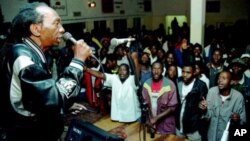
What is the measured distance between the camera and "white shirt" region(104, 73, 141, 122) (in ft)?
14.4

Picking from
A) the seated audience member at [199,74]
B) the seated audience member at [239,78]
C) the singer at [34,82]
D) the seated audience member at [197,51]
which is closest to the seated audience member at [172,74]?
the seated audience member at [199,74]

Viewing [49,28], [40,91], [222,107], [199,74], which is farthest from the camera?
[199,74]

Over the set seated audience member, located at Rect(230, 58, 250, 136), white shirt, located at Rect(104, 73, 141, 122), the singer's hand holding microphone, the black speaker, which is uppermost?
the singer's hand holding microphone

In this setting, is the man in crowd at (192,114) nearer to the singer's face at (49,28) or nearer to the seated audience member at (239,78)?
the seated audience member at (239,78)

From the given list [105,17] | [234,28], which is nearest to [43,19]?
[105,17]

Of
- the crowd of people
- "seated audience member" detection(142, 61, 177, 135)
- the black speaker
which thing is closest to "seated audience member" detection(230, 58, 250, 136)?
the crowd of people

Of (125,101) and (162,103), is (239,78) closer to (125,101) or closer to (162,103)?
(162,103)

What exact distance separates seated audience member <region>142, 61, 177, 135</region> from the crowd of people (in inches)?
0.5

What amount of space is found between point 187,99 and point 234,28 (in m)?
7.58

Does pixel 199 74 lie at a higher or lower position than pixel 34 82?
lower

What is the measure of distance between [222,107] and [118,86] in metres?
1.64

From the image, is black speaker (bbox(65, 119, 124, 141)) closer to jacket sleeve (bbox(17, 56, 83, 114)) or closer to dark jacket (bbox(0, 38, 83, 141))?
dark jacket (bbox(0, 38, 83, 141))

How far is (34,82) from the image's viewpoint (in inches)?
54.5

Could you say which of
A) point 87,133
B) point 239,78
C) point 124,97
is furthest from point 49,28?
point 239,78
